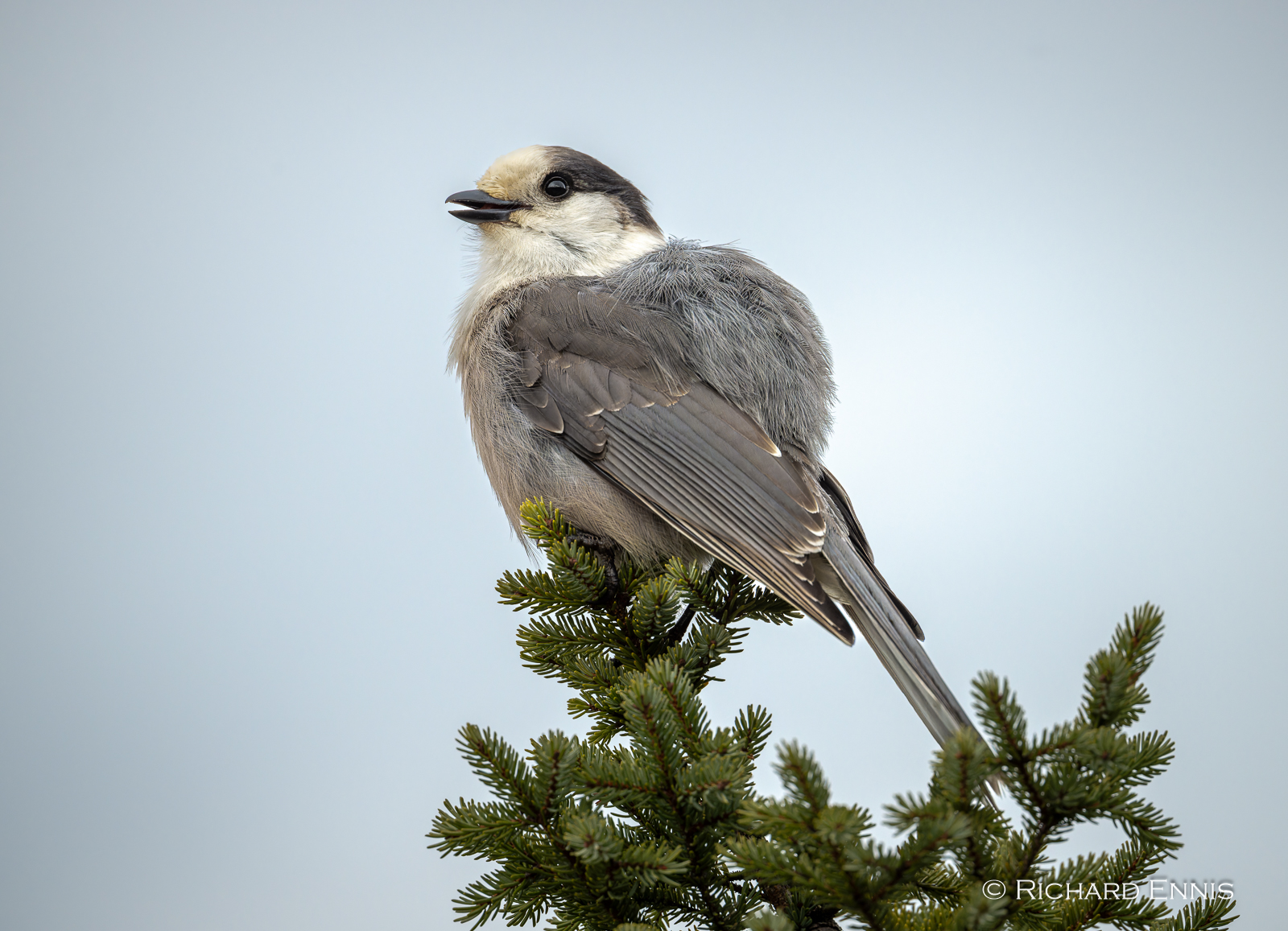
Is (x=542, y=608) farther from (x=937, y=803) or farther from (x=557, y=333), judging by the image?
(x=937, y=803)

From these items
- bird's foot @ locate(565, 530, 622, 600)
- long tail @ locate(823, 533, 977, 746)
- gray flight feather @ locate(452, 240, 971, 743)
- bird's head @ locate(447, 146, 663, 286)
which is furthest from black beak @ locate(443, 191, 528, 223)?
long tail @ locate(823, 533, 977, 746)

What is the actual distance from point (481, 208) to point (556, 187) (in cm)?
22

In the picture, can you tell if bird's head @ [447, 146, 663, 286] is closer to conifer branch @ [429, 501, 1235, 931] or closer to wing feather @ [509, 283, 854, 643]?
wing feather @ [509, 283, 854, 643]

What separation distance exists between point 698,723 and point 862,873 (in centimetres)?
45

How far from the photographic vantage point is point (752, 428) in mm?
2301

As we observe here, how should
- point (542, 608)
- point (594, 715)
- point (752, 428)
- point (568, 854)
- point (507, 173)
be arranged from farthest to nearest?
point (507, 173), point (752, 428), point (542, 608), point (594, 715), point (568, 854)

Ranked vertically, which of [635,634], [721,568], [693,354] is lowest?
[635,634]

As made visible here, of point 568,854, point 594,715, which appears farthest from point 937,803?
point 594,715

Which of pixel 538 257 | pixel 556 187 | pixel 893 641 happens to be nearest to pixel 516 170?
pixel 556 187

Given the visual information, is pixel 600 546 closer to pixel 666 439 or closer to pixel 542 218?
pixel 666 439

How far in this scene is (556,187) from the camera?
9.17 feet

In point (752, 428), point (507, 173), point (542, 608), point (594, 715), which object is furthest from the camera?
point (507, 173)

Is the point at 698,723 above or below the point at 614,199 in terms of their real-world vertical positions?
below

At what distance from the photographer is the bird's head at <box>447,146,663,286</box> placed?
2732 millimetres
